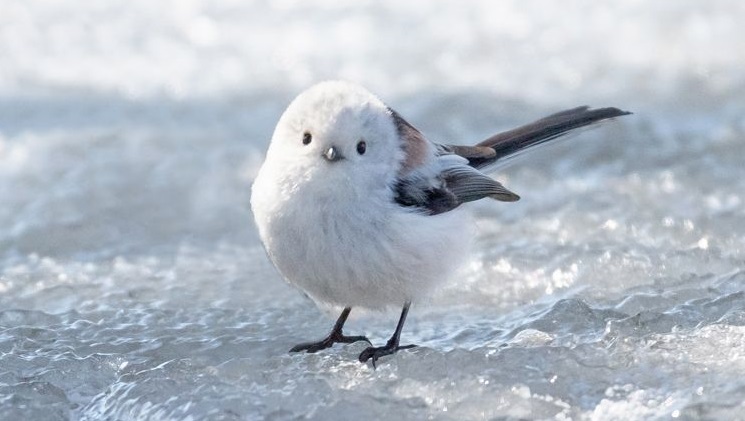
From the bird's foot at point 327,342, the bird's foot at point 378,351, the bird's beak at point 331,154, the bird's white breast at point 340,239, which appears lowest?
the bird's foot at point 378,351

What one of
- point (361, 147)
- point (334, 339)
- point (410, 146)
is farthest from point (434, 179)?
point (334, 339)

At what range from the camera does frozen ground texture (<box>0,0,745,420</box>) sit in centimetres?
369

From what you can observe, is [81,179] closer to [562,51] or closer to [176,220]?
[176,220]

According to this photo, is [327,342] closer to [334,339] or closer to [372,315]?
[334,339]

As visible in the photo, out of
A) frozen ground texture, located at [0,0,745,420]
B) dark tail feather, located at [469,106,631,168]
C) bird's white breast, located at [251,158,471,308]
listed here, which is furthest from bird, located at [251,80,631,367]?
dark tail feather, located at [469,106,631,168]

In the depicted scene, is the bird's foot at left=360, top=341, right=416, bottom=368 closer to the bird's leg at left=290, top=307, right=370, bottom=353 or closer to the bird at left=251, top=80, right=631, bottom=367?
the bird at left=251, top=80, right=631, bottom=367

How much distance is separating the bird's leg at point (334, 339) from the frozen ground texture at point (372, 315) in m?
0.08

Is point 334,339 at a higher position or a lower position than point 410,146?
lower

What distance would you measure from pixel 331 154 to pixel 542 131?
4.80ft

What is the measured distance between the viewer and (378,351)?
3994mm

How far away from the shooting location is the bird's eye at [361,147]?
12.8 feet

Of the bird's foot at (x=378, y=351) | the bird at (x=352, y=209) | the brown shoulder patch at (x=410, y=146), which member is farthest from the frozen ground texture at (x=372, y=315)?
the brown shoulder patch at (x=410, y=146)

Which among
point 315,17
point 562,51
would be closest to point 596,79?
point 562,51

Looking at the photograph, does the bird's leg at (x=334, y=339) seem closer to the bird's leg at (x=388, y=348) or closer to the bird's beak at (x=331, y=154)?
the bird's leg at (x=388, y=348)
